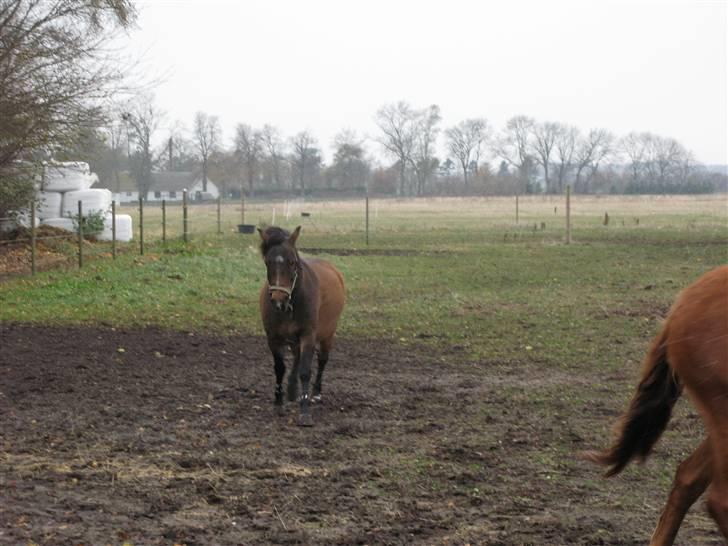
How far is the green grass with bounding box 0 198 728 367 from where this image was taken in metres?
11.5

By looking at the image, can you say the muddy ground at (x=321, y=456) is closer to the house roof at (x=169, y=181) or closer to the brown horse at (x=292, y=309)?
the brown horse at (x=292, y=309)

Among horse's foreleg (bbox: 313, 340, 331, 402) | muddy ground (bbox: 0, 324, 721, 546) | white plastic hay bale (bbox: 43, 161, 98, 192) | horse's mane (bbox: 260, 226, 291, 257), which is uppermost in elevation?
white plastic hay bale (bbox: 43, 161, 98, 192)

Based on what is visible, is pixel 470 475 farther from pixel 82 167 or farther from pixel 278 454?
pixel 82 167

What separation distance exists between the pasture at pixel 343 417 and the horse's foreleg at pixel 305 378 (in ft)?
0.37

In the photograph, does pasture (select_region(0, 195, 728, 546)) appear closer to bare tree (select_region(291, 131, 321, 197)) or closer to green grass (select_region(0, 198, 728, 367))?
green grass (select_region(0, 198, 728, 367))

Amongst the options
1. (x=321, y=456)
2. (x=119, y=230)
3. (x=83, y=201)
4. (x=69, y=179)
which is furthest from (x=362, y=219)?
(x=321, y=456)

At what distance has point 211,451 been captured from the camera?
6258mm

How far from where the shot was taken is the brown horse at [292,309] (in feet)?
24.0

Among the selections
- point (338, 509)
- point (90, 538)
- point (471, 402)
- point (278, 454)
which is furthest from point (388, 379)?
point (90, 538)

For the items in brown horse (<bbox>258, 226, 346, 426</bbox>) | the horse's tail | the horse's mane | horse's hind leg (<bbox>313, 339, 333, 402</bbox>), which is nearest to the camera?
the horse's tail

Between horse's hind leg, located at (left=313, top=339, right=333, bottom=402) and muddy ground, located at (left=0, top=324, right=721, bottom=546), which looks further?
horse's hind leg, located at (left=313, top=339, right=333, bottom=402)

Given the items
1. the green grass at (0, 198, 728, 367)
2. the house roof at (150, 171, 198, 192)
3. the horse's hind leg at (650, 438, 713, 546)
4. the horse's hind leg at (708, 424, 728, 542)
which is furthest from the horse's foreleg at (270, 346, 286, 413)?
the house roof at (150, 171, 198, 192)

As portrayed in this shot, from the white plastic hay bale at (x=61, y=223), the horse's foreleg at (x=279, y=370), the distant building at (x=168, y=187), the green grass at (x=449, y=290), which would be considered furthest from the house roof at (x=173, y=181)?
the horse's foreleg at (x=279, y=370)

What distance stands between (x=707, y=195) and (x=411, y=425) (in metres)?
50.0
